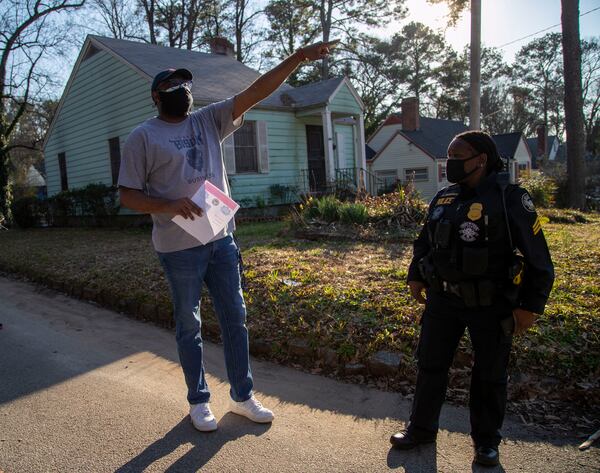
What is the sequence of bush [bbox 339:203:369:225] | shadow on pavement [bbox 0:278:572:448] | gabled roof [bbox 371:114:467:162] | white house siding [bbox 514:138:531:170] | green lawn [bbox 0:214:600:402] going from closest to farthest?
shadow on pavement [bbox 0:278:572:448], green lawn [bbox 0:214:600:402], bush [bbox 339:203:369:225], gabled roof [bbox 371:114:467:162], white house siding [bbox 514:138:531:170]

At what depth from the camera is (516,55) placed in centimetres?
5188

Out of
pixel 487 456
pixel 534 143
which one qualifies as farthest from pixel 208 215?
pixel 534 143

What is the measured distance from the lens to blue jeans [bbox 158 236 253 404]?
2779 mm

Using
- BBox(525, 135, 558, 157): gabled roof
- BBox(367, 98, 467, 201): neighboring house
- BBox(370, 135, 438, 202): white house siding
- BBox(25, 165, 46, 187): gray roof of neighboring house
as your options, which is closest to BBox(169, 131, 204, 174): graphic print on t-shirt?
BBox(367, 98, 467, 201): neighboring house

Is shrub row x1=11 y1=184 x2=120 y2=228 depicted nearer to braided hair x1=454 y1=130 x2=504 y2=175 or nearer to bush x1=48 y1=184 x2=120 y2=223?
bush x1=48 y1=184 x2=120 y2=223

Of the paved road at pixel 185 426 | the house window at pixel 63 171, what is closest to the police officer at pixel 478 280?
the paved road at pixel 185 426

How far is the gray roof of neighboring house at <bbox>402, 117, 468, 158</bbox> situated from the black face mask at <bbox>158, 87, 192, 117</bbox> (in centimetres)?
2881

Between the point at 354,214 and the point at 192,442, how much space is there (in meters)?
6.57

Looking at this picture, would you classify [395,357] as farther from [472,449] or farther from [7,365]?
[7,365]

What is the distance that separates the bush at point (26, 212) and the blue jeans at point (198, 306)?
16753mm

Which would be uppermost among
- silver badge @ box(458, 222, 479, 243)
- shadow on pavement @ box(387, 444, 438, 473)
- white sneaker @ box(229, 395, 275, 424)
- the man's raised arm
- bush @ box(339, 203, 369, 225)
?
the man's raised arm

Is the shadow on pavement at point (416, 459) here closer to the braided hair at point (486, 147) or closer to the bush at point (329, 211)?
the braided hair at point (486, 147)

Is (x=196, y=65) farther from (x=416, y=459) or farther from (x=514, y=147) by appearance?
(x=514, y=147)

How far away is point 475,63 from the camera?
402 inches
